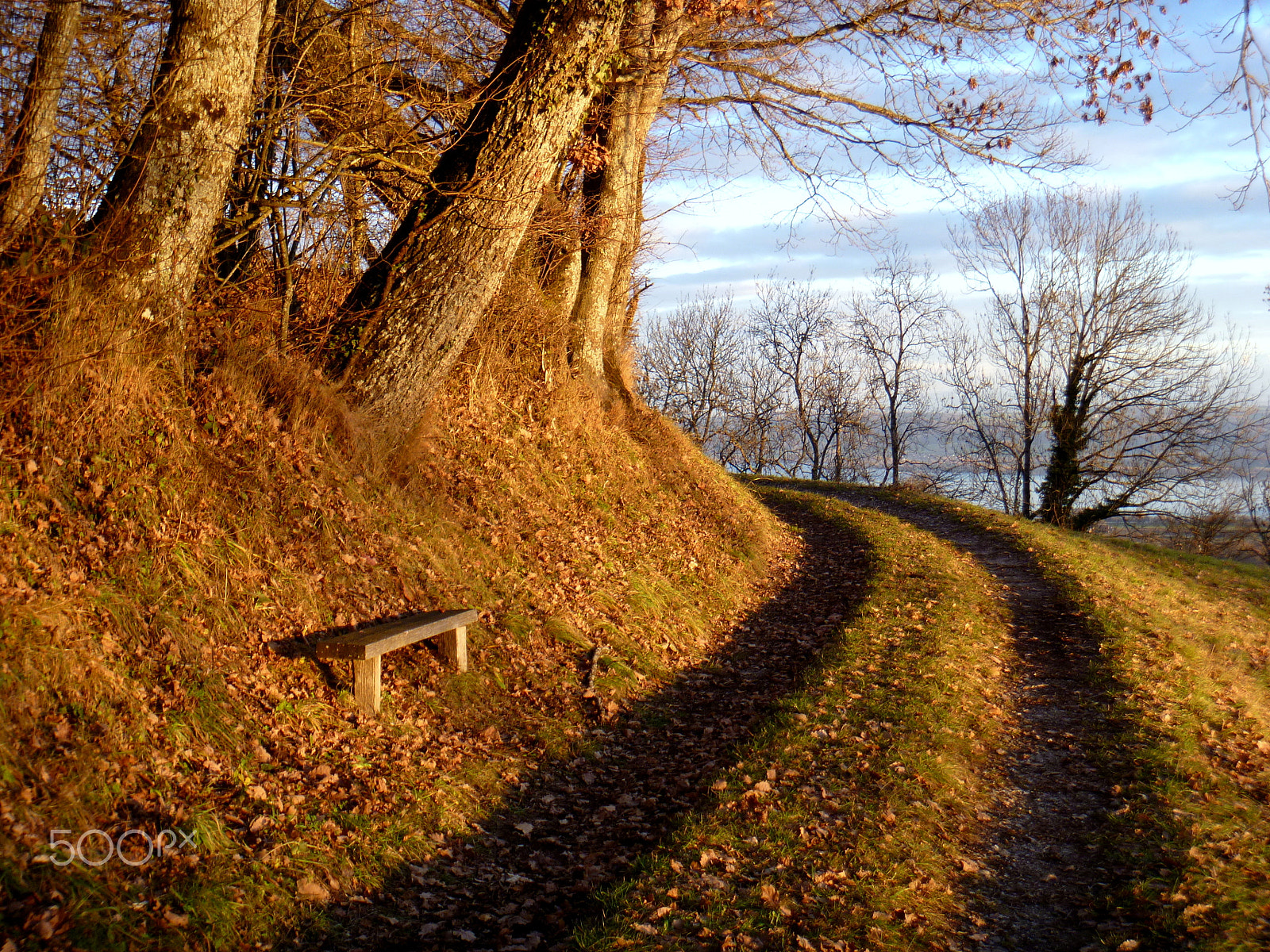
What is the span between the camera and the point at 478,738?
5.83 meters

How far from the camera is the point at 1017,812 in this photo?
5.80m

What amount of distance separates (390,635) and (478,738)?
1015 millimetres

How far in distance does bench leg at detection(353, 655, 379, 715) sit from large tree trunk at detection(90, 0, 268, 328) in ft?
10.4

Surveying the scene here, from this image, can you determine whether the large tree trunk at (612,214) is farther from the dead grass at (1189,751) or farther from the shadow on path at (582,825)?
the dead grass at (1189,751)

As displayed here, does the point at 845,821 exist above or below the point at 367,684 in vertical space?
below

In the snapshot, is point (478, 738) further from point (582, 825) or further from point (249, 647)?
point (249, 647)

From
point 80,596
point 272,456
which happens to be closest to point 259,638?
point 80,596

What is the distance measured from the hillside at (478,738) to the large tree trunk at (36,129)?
1.06 meters

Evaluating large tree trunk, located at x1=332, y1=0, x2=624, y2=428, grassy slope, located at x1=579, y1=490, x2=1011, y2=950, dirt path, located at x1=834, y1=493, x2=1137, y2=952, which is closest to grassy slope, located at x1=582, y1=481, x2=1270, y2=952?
grassy slope, located at x1=579, y1=490, x2=1011, y2=950

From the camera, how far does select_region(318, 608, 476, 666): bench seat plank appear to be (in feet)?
17.2

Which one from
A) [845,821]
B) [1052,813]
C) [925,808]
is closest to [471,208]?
[845,821]

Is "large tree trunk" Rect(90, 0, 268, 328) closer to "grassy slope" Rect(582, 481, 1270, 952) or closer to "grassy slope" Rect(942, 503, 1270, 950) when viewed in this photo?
"grassy slope" Rect(582, 481, 1270, 952)

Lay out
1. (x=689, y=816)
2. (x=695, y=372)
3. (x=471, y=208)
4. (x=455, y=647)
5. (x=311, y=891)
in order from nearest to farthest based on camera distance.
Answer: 1. (x=311, y=891)
2. (x=689, y=816)
3. (x=455, y=647)
4. (x=471, y=208)
5. (x=695, y=372)

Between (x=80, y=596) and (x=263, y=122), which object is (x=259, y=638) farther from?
(x=263, y=122)
